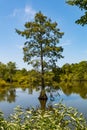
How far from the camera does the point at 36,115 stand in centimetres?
627

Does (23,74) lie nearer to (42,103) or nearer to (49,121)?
(42,103)

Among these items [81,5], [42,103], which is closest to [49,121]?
[81,5]

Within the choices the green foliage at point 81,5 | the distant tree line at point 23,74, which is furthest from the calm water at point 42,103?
the distant tree line at point 23,74

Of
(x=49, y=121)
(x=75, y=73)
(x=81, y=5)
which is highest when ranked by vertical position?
(x=75, y=73)

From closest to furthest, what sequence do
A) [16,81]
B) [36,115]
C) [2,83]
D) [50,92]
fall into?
[36,115], [50,92], [2,83], [16,81]

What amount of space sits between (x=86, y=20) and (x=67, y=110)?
1356 cm

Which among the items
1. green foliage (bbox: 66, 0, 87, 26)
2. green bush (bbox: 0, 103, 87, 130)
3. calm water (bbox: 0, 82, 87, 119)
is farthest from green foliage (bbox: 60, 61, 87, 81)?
green bush (bbox: 0, 103, 87, 130)

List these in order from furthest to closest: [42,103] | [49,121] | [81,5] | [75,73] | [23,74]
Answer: [75,73], [23,74], [42,103], [81,5], [49,121]

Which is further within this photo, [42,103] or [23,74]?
[23,74]

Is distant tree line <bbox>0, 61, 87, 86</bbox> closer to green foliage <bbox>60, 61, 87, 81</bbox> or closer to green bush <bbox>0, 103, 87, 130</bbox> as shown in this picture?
green foliage <bbox>60, 61, 87, 81</bbox>

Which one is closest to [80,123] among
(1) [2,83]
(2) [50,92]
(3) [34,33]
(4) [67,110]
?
(4) [67,110]

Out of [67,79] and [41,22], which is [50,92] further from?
[67,79]

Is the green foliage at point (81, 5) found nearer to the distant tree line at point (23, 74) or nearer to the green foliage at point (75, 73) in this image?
the distant tree line at point (23, 74)

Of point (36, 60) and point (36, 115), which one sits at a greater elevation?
point (36, 60)
